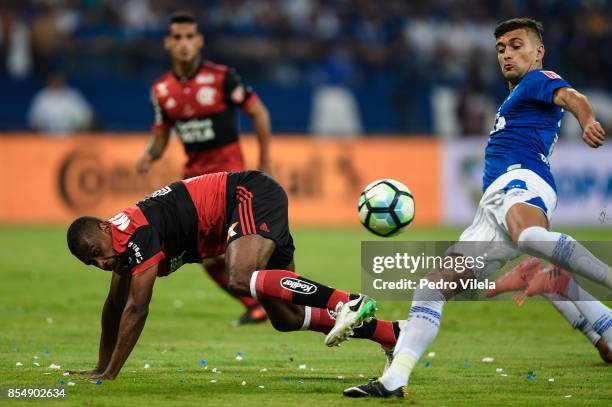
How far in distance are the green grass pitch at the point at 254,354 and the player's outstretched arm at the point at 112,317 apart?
22 cm

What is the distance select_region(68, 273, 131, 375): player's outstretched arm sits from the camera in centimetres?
774

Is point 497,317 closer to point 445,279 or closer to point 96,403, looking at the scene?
point 445,279

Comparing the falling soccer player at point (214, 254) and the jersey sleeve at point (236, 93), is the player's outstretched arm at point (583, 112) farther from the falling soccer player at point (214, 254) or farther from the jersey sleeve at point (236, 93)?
the jersey sleeve at point (236, 93)

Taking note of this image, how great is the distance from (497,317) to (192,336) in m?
3.61

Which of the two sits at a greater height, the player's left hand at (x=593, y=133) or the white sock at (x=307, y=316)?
the player's left hand at (x=593, y=133)

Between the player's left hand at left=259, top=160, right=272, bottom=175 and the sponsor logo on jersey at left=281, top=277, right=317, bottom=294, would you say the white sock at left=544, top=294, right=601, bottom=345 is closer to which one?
the sponsor logo on jersey at left=281, top=277, right=317, bottom=294

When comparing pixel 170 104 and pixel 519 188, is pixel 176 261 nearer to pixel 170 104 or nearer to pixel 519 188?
pixel 519 188

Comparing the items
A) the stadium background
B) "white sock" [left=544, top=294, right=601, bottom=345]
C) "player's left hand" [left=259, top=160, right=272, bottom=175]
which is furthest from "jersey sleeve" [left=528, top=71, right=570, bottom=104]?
the stadium background

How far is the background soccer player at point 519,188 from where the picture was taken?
6.77m

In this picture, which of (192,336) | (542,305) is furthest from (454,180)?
(192,336)

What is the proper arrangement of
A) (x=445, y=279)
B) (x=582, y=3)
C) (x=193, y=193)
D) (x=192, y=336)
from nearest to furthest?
(x=445, y=279) < (x=193, y=193) < (x=192, y=336) < (x=582, y=3)

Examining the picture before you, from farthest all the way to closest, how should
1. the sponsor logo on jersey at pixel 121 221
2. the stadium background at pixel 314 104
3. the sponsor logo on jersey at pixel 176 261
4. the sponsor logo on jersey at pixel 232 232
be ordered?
the stadium background at pixel 314 104
the sponsor logo on jersey at pixel 176 261
the sponsor logo on jersey at pixel 232 232
the sponsor logo on jersey at pixel 121 221

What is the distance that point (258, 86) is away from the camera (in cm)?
2373

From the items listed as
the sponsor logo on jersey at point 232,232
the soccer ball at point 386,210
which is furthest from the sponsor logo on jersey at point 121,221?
the soccer ball at point 386,210
